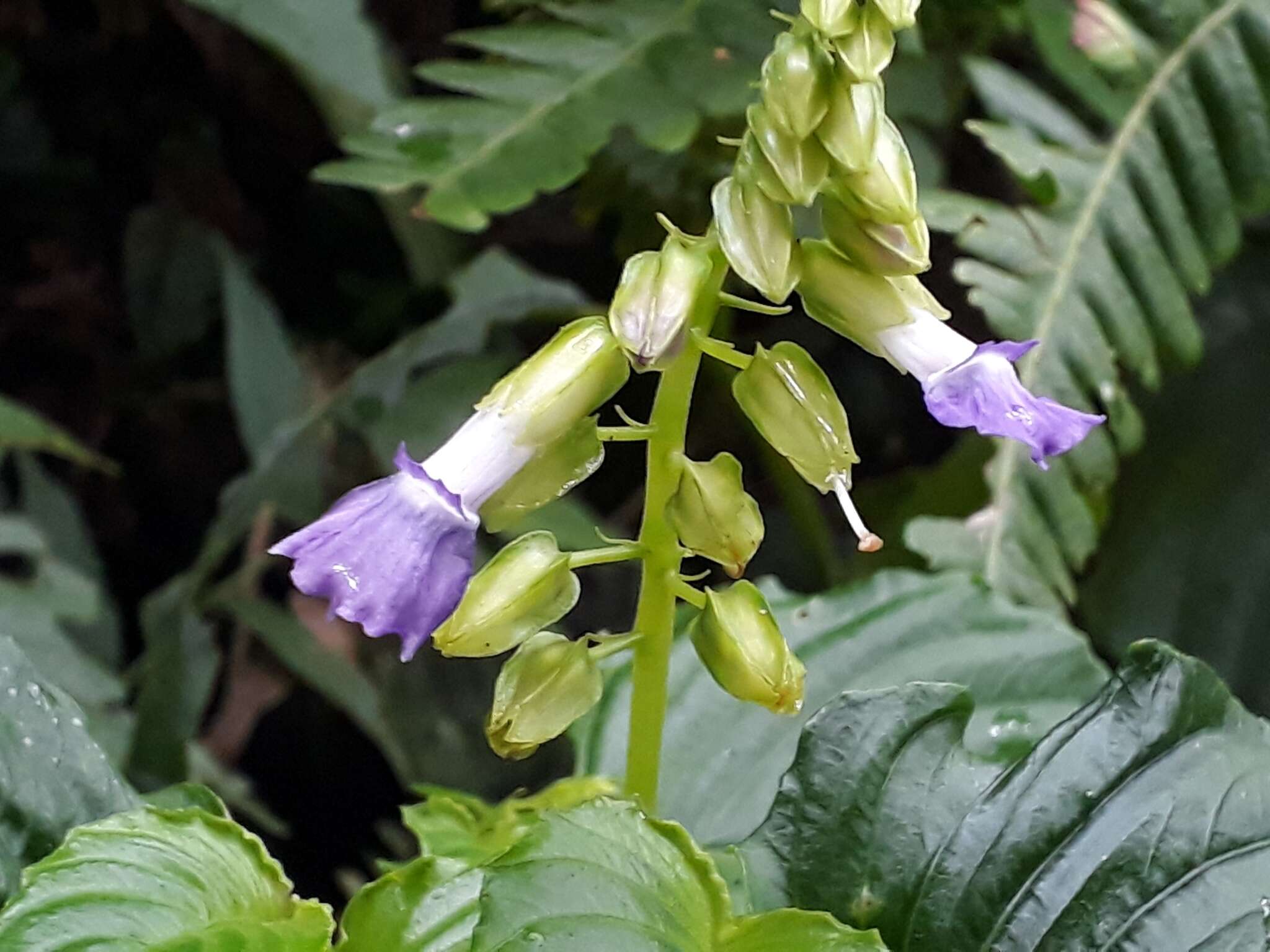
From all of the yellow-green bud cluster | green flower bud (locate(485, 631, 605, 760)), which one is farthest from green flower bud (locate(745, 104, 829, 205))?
green flower bud (locate(485, 631, 605, 760))

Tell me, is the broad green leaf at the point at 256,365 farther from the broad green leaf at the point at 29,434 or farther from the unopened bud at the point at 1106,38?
the unopened bud at the point at 1106,38

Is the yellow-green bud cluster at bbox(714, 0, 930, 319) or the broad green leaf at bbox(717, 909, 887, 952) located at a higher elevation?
the yellow-green bud cluster at bbox(714, 0, 930, 319)

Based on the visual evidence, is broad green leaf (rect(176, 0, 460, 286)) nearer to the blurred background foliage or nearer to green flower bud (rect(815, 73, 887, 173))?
the blurred background foliage

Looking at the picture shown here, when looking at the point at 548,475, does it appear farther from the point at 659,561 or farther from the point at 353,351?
the point at 353,351

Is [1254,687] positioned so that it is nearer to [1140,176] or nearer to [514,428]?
[1140,176]

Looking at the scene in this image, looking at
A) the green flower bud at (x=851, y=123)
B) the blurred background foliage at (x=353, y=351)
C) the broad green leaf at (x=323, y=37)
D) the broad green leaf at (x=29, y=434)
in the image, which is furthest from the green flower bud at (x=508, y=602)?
the broad green leaf at (x=29, y=434)

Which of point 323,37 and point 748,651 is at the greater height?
point 323,37

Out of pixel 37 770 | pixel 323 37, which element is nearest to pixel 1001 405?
pixel 37 770
